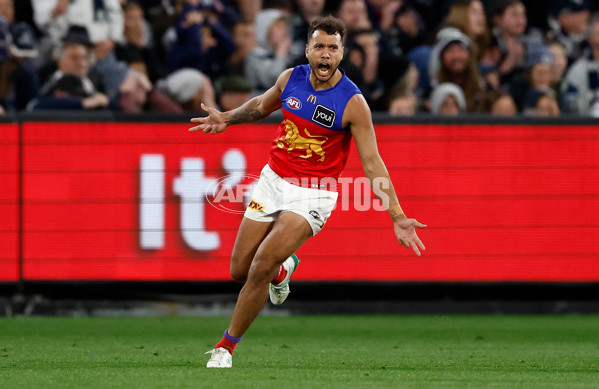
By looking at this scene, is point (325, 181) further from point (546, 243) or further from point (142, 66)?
point (142, 66)

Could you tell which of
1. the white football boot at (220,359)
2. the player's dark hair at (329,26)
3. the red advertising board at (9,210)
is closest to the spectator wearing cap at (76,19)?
the red advertising board at (9,210)

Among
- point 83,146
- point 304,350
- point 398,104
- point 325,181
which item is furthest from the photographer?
point 398,104

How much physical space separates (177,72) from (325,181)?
5325 millimetres

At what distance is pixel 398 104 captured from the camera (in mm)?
12406

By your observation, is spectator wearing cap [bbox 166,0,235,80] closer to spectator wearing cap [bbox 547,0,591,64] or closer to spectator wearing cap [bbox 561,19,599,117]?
spectator wearing cap [bbox 561,19,599,117]

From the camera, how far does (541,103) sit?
41.5 feet

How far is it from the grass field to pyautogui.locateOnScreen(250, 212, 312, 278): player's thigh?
72 centimetres

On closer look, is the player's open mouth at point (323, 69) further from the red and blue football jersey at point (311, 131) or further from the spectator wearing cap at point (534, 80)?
the spectator wearing cap at point (534, 80)

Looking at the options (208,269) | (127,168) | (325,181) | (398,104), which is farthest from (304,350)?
(398,104)

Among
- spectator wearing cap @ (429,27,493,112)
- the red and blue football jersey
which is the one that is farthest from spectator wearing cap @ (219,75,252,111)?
the red and blue football jersey

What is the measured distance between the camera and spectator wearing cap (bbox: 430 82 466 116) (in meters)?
12.3

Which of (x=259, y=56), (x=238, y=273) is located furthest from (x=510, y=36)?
(x=238, y=273)

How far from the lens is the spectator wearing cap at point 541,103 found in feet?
41.2

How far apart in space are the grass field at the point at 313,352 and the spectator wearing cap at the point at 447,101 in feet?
7.86
